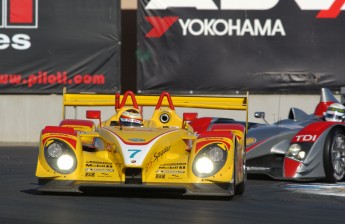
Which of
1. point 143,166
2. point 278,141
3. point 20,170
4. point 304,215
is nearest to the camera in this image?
point 304,215

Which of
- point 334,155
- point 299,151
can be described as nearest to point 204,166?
point 299,151

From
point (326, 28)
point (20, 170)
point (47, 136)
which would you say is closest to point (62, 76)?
point (326, 28)

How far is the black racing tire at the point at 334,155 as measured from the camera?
41.8 ft

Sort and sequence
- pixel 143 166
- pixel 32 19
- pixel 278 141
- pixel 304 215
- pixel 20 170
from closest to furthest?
pixel 304 215, pixel 143 166, pixel 278 141, pixel 20 170, pixel 32 19

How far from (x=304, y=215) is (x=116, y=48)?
41.5ft

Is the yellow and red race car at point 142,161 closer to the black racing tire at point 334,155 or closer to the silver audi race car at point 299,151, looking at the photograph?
the silver audi race car at point 299,151

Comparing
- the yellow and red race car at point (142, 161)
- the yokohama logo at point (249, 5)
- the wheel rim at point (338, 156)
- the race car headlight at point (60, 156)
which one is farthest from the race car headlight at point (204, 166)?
the yokohama logo at point (249, 5)

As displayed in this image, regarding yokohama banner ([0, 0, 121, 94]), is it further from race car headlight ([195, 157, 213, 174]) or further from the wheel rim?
race car headlight ([195, 157, 213, 174])

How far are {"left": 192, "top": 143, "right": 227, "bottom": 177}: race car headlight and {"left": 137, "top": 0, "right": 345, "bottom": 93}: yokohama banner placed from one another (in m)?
11.1

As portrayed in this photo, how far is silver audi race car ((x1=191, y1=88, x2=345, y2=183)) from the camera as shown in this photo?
41.8ft

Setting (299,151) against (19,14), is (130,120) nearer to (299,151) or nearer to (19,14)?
(299,151)

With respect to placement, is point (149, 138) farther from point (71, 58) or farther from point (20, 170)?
point (71, 58)

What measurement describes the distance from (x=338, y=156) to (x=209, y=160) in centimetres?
321

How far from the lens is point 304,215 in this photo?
9211 mm
